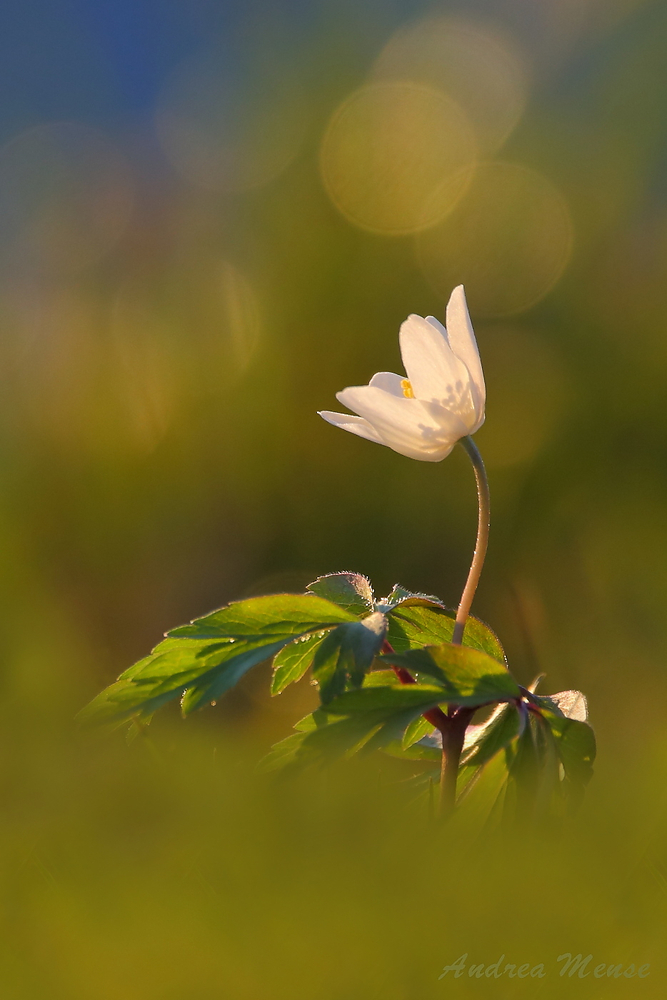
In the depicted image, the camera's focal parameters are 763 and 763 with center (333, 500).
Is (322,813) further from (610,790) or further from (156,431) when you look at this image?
(156,431)

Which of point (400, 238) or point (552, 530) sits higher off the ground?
point (400, 238)

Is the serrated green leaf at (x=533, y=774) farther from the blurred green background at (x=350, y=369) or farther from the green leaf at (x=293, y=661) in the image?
the blurred green background at (x=350, y=369)

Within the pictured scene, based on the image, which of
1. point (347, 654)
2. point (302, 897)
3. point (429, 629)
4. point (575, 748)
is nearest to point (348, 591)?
point (429, 629)

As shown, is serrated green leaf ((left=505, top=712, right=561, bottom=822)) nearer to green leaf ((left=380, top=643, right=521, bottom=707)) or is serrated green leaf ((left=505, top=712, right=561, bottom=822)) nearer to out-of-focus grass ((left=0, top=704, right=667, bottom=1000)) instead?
green leaf ((left=380, top=643, right=521, bottom=707))

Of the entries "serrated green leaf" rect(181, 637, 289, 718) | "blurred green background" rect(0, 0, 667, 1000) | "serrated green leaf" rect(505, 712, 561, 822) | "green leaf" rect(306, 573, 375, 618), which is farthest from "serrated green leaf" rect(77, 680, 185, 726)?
"blurred green background" rect(0, 0, 667, 1000)

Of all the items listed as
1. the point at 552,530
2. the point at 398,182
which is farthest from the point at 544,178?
the point at 552,530

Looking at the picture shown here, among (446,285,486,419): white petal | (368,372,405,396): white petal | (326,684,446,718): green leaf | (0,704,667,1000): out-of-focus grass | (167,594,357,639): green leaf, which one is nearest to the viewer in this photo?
(0,704,667,1000): out-of-focus grass

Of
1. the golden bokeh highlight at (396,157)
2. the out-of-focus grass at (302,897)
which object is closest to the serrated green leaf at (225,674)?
the out-of-focus grass at (302,897)
